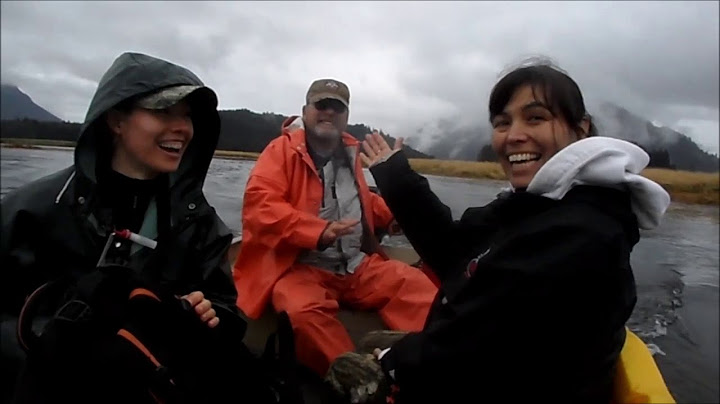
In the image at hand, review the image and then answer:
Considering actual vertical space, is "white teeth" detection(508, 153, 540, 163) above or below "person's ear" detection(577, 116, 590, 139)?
below

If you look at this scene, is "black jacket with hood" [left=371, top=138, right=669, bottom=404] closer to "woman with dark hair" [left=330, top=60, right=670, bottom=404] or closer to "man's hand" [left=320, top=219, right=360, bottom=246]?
"woman with dark hair" [left=330, top=60, right=670, bottom=404]

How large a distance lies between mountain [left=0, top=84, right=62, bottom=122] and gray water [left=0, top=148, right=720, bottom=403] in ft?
1.99

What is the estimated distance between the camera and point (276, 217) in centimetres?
213

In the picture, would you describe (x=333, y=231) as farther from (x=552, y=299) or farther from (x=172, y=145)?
(x=552, y=299)

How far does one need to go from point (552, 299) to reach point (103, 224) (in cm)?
102

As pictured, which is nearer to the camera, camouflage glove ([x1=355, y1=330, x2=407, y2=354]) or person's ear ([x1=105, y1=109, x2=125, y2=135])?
person's ear ([x1=105, y1=109, x2=125, y2=135])

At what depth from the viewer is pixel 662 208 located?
3.62 feet

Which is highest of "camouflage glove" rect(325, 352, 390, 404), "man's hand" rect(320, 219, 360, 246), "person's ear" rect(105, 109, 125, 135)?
"person's ear" rect(105, 109, 125, 135)

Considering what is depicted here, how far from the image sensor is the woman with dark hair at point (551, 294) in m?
1.04

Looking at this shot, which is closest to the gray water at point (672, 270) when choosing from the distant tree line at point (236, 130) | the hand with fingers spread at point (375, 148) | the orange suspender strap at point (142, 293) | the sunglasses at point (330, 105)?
the distant tree line at point (236, 130)

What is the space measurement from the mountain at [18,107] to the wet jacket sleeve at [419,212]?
4.07ft

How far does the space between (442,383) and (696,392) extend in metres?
1.41

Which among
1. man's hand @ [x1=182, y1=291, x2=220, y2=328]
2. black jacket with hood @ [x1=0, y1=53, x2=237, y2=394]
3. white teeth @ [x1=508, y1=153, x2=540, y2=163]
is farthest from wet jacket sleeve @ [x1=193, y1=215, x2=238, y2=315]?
white teeth @ [x1=508, y1=153, x2=540, y2=163]

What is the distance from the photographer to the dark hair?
127 centimetres
